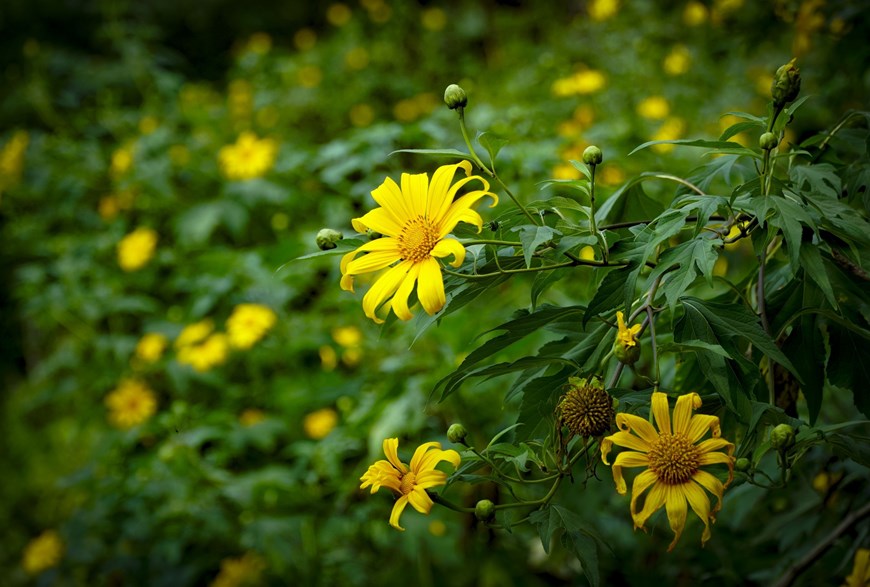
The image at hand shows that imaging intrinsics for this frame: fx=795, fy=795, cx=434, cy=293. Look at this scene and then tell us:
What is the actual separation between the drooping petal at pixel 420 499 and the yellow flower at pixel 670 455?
0.53ft

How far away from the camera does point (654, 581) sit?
153 cm

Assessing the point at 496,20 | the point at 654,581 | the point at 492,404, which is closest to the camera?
the point at 654,581

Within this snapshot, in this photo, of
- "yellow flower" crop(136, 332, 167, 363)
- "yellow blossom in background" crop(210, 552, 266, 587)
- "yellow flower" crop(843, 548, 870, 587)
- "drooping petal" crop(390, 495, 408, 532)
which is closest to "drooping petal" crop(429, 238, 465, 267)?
"drooping petal" crop(390, 495, 408, 532)

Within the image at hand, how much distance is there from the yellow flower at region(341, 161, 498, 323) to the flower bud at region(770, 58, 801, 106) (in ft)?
0.87

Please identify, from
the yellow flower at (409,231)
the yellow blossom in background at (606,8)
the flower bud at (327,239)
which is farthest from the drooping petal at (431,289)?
the yellow blossom in background at (606,8)

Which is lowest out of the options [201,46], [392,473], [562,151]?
[392,473]

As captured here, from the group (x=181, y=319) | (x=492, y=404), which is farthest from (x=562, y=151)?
(x=181, y=319)

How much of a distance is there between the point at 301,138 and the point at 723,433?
2.67 metres

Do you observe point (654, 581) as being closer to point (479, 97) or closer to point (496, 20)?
point (479, 97)

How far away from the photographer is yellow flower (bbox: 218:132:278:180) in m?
2.73

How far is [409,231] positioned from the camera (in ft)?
2.47

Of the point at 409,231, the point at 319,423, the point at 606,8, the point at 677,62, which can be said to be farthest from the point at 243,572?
the point at 606,8

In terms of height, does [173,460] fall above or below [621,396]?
below

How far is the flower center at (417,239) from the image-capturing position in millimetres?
738
